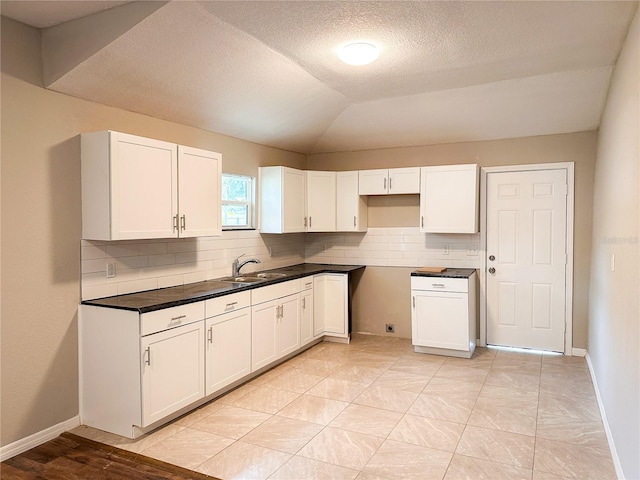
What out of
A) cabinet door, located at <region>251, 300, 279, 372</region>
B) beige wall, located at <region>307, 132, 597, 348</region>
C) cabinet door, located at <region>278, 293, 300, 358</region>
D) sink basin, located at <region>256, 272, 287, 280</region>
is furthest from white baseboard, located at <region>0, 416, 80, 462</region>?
beige wall, located at <region>307, 132, 597, 348</region>

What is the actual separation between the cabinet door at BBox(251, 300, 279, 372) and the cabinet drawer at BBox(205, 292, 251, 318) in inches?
Answer: 6.2

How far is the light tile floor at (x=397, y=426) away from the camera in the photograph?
274cm

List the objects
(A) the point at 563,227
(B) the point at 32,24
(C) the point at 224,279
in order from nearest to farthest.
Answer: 1. (B) the point at 32,24
2. (C) the point at 224,279
3. (A) the point at 563,227

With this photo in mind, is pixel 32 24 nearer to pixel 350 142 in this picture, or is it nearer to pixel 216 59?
pixel 216 59

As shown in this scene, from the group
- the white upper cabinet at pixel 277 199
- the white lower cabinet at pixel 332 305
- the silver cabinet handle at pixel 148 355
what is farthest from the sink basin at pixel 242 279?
the silver cabinet handle at pixel 148 355

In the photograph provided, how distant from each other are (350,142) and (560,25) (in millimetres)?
2988

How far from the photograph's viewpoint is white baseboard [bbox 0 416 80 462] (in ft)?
9.25

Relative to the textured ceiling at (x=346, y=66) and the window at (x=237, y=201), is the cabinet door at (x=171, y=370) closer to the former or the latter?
the window at (x=237, y=201)

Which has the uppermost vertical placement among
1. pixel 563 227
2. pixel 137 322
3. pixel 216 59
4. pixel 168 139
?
pixel 216 59

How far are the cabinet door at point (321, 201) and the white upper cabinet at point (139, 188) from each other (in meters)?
1.98

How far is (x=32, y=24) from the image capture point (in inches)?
116

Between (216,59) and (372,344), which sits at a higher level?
(216,59)

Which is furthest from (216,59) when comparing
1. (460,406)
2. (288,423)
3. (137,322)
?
(460,406)

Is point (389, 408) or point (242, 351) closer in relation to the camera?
point (389, 408)
